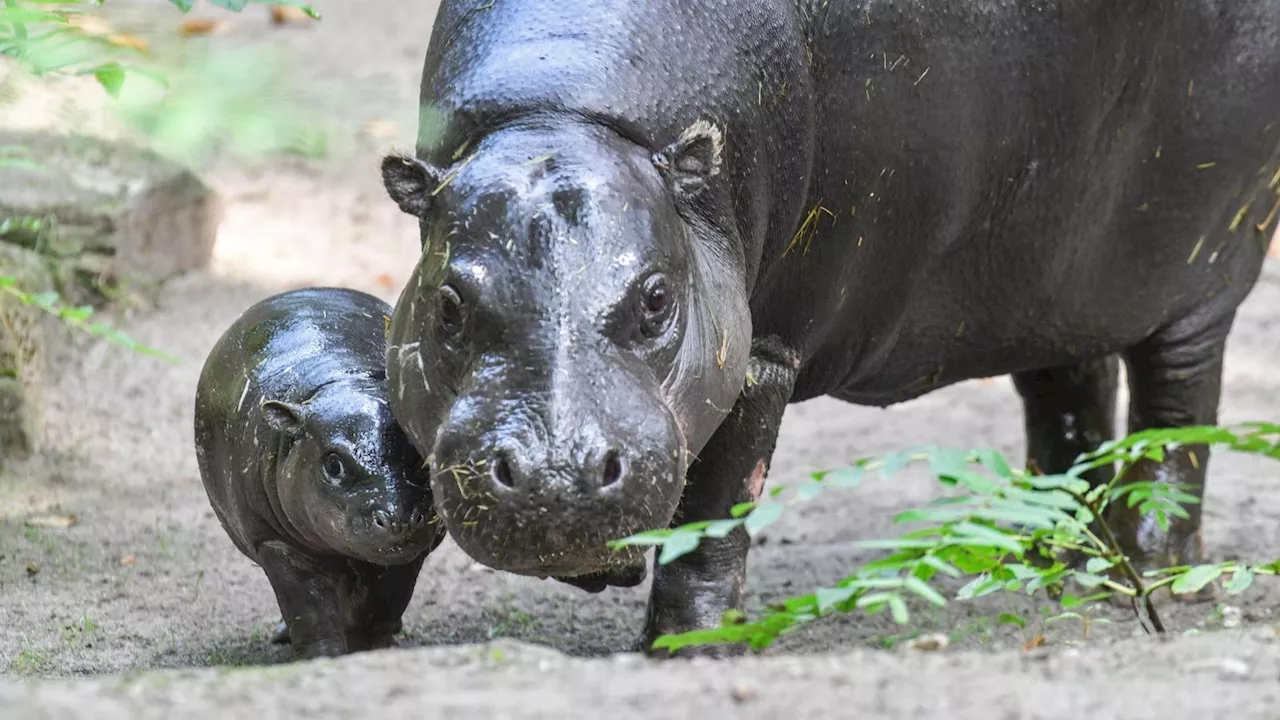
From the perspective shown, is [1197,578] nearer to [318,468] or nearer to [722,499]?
[722,499]

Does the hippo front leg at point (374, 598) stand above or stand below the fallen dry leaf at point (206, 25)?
below

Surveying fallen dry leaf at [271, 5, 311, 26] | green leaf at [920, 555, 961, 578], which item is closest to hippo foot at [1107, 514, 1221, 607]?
green leaf at [920, 555, 961, 578]

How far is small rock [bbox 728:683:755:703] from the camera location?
8.89 ft

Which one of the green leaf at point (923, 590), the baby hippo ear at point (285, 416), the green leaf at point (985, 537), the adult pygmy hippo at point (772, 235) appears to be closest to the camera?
the green leaf at point (923, 590)

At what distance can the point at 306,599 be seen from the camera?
4598 millimetres

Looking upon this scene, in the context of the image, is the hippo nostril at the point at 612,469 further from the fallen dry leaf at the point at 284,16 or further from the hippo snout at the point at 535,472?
the fallen dry leaf at the point at 284,16

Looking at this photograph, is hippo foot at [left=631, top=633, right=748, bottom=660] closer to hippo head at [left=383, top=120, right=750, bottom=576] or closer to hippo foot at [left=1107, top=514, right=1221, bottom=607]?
hippo head at [left=383, top=120, right=750, bottom=576]

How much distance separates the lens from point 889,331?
16.5ft

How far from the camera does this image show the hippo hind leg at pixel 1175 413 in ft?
18.7

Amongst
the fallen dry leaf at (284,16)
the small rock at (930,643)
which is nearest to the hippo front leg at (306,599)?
the small rock at (930,643)

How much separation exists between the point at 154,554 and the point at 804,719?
3676 millimetres

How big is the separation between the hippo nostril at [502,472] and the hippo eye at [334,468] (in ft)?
3.40

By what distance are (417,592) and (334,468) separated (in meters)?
1.38

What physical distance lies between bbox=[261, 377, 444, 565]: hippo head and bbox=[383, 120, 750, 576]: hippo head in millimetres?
391
